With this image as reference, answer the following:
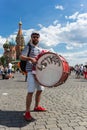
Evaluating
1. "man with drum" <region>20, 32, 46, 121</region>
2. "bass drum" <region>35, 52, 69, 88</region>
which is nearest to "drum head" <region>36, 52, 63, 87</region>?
"bass drum" <region>35, 52, 69, 88</region>

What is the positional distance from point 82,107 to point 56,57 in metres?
2.12

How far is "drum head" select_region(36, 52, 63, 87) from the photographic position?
6.21 m

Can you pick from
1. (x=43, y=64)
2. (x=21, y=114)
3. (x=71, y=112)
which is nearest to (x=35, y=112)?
(x=21, y=114)

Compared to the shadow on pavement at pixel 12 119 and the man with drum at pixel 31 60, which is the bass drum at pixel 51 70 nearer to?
the man with drum at pixel 31 60

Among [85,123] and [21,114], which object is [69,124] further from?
[21,114]

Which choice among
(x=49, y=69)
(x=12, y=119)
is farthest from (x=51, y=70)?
(x=12, y=119)

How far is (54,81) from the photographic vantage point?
6266 millimetres

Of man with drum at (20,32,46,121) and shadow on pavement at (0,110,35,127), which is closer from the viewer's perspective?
shadow on pavement at (0,110,35,127)

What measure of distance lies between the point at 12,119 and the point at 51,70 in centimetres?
127

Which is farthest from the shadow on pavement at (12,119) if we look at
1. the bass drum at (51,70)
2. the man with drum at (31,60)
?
the bass drum at (51,70)

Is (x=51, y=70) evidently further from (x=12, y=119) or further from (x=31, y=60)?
(x=12, y=119)

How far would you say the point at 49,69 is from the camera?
21.0 ft

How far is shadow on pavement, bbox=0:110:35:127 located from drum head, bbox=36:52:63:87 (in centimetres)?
88

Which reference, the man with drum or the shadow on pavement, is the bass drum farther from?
the shadow on pavement
